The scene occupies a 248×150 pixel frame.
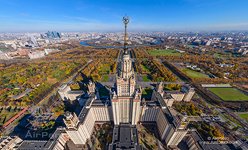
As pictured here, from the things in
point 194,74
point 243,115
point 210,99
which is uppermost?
point 194,74

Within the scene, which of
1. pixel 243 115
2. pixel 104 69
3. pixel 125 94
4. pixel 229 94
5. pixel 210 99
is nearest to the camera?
pixel 125 94

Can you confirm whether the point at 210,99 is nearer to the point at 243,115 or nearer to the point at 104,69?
the point at 243,115

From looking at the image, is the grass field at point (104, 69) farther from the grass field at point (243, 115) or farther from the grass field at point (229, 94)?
the grass field at point (243, 115)

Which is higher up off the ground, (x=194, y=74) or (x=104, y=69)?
(x=104, y=69)

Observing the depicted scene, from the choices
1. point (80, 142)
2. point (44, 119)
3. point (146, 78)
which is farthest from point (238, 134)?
point (44, 119)

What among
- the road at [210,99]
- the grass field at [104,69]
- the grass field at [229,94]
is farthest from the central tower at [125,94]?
the grass field at [229,94]

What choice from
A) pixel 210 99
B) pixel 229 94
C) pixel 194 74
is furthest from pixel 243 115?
pixel 194 74

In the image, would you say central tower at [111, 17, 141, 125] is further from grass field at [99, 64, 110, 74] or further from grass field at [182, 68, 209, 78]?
grass field at [182, 68, 209, 78]
